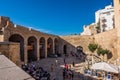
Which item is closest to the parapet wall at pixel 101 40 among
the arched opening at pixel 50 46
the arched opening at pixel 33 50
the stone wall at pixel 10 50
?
the arched opening at pixel 50 46

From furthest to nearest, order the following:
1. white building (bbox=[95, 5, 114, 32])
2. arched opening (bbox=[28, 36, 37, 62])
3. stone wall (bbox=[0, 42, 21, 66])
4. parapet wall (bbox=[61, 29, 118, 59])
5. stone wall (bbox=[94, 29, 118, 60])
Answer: white building (bbox=[95, 5, 114, 32]) < parapet wall (bbox=[61, 29, 118, 59]) < stone wall (bbox=[94, 29, 118, 60]) < arched opening (bbox=[28, 36, 37, 62]) < stone wall (bbox=[0, 42, 21, 66])

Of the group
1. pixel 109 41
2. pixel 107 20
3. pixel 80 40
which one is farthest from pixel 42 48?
pixel 107 20

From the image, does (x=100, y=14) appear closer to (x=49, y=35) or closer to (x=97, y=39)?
(x=97, y=39)

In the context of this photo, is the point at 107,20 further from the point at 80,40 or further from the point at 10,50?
the point at 10,50

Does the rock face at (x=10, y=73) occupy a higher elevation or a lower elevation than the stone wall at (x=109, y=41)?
lower

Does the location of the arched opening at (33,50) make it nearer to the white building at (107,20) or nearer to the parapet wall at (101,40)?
the parapet wall at (101,40)

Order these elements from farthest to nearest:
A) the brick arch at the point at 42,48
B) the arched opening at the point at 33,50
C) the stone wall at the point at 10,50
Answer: the brick arch at the point at 42,48 < the arched opening at the point at 33,50 < the stone wall at the point at 10,50

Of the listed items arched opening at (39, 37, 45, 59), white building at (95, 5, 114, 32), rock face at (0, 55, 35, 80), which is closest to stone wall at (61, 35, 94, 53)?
arched opening at (39, 37, 45, 59)

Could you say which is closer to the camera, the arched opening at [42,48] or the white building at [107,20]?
the arched opening at [42,48]

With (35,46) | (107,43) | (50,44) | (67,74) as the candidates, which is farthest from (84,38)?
(67,74)

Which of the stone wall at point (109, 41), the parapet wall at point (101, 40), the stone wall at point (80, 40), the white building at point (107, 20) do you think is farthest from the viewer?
the white building at point (107, 20)

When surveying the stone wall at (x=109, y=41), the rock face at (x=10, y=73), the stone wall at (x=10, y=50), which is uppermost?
the stone wall at (x=109, y=41)

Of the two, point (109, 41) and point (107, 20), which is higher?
point (107, 20)

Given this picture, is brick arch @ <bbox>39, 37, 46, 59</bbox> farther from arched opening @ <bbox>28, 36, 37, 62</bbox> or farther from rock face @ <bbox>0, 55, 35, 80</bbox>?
rock face @ <bbox>0, 55, 35, 80</bbox>
